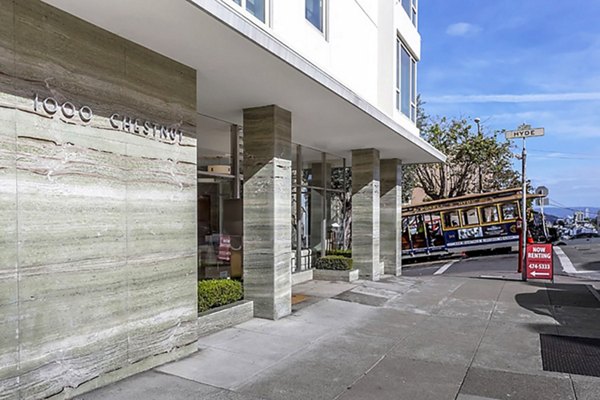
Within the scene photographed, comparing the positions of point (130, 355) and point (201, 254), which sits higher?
point (201, 254)

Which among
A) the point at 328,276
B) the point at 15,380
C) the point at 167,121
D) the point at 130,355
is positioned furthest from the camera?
the point at 328,276

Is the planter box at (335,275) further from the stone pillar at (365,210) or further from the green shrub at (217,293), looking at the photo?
the green shrub at (217,293)

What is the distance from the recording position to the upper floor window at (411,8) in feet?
43.3

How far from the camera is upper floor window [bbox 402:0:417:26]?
1320cm

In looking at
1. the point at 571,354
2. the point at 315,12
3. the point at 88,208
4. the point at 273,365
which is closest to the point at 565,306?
the point at 571,354

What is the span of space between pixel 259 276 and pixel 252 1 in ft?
14.3

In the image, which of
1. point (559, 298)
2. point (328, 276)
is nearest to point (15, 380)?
point (328, 276)

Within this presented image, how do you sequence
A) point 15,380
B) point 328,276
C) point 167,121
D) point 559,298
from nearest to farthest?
point 15,380, point 167,121, point 559,298, point 328,276

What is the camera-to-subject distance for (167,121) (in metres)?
5.45

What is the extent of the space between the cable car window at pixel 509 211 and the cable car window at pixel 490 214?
1.00ft

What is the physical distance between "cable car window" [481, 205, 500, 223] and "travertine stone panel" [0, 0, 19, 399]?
20857 mm

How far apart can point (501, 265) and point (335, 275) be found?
9484 millimetres

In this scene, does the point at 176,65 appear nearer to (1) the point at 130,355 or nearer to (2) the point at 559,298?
(1) the point at 130,355

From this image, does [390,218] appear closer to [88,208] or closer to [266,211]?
[266,211]
